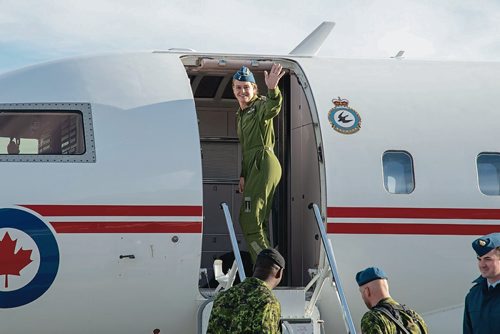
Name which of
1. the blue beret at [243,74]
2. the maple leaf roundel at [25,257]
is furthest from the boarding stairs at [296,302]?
the maple leaf roundel at [25,257]

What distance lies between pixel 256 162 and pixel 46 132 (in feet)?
7.32

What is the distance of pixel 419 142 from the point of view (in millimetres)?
8695

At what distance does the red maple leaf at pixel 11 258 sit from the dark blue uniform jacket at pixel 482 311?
4144 millimetres

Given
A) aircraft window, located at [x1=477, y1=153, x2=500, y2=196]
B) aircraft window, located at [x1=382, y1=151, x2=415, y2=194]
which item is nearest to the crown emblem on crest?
aircraft window, located at [x1=382, y1=151, x2=415, y2=194]

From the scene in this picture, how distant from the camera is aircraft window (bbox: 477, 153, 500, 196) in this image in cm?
875

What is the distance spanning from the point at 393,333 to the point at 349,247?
10.5 feet

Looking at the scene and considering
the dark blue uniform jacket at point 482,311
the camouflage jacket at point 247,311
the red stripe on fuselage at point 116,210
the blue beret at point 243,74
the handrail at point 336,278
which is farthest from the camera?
the blue beret at point 243,74

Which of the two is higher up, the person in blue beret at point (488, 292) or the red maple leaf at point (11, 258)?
the red maple leaf at point (11, 258)

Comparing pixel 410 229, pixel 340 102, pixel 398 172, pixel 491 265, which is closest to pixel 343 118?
pixel 340 102

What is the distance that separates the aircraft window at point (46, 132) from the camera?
7898mm

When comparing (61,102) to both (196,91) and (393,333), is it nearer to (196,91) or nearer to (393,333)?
(196,91)

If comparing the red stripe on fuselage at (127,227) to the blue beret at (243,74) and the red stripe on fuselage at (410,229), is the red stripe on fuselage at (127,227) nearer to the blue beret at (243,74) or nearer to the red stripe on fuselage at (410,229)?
the red stripe on fuselage at (410,229)

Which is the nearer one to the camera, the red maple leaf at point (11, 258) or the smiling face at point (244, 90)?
the red maple leaf at point (11, 258)

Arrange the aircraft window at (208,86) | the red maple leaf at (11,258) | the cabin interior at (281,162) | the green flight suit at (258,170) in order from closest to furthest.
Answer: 1. the red maple leaf at (11,258)
2. the green flight suit at (258,170)
3. the cabin interior at (281,162)
4. the aircraft window at (208,86)
